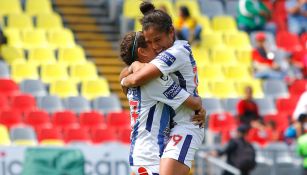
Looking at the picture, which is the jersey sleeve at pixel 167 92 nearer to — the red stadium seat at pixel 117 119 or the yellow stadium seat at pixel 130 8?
the red stadium seat at pixel 117 119

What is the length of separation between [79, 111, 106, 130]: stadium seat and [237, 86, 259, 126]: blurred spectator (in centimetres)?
240

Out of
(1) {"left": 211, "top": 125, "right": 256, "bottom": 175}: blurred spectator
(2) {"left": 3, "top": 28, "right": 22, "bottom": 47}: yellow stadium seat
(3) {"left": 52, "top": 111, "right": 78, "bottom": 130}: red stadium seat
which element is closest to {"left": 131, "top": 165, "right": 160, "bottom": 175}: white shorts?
(1) {"left": 211, "top": 125, "right": 256, "bottom": 175}: blurred spectator

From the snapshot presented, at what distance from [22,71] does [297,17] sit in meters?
6.91

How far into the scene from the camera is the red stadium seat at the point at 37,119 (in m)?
17.7

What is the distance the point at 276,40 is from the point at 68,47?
496 centimetres

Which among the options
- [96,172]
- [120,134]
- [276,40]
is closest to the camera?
[96,172]

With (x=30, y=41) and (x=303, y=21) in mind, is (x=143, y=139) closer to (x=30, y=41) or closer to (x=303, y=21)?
(x=30, y=41)

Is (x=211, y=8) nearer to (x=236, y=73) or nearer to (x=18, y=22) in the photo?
(x=236, y=73)

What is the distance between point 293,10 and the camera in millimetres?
23391

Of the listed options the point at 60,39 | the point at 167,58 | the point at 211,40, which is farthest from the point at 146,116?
the point at 211,40

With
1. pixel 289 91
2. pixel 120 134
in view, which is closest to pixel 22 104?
pixel 120 134

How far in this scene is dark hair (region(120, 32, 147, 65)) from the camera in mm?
9422

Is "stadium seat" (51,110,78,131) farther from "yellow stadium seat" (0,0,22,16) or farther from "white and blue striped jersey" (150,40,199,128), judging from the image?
"white and blue striped jersey" (150,40,199,128)

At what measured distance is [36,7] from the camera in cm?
2112
